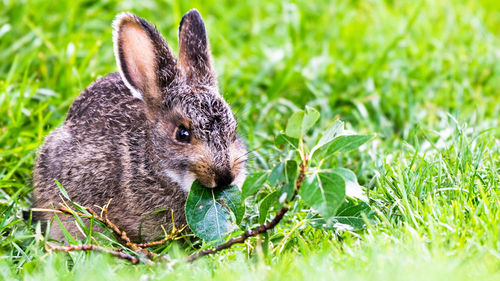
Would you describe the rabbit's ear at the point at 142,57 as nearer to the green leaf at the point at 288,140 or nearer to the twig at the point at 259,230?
the green leaf at the point at 288,140

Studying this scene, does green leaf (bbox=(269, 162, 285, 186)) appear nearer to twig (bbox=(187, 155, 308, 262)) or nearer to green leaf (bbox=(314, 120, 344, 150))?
twig (bbox=(187, 155, 308, 262))

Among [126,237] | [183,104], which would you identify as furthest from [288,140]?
[126,237]

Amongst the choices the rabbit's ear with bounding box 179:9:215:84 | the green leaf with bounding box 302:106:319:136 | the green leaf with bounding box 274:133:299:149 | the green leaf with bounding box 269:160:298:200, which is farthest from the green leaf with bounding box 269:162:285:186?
the rabbit's ear with bounding box 179:9:215:84

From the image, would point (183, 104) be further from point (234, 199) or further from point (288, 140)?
point (288, 140)

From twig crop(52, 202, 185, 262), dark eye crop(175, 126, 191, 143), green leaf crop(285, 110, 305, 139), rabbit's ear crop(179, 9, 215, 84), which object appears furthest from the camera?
rabbit's ear crop(179, 9, 215, 84)

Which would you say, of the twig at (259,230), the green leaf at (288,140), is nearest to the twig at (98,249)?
the twig at (259,230)
